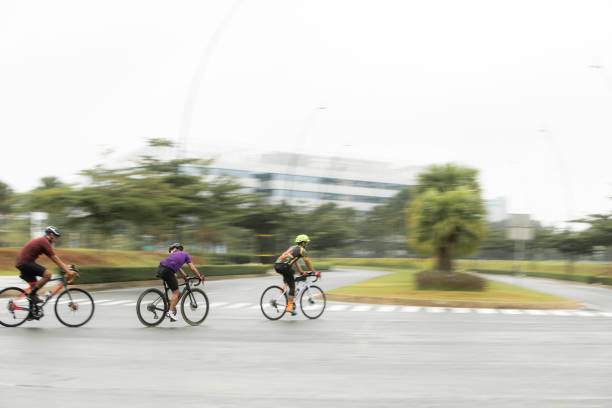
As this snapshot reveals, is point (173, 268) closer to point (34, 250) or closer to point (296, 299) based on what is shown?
point (34, 250)

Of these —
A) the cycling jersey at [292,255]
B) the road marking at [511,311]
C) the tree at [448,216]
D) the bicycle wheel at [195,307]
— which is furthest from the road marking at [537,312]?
the bicycle wheel at [195,307]

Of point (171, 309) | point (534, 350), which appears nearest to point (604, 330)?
point (534, 350)

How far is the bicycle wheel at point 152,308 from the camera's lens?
11680 millimetres

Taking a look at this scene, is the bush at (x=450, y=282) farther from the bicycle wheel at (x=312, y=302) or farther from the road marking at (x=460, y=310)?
the bicycle wheel at (x=312, y=302)

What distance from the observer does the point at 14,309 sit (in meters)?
11.3

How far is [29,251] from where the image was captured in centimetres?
1120

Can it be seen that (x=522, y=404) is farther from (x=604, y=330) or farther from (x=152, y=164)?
(x=152, y=164)

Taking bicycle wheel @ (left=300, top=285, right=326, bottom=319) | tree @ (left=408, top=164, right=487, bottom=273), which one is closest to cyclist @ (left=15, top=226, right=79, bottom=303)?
bicycle wheel @ (left=300, top=285, right=326, bottom=319)

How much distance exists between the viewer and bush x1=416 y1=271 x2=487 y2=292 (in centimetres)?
2322

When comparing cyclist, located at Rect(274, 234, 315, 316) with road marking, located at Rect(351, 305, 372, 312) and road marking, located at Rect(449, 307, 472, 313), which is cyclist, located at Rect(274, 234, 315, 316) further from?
road marking, located at Rect(449, 307, 472, 313)

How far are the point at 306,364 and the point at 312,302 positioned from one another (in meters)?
5.90

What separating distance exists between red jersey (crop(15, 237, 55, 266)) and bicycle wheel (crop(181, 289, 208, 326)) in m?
2.76

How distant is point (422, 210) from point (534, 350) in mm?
15141

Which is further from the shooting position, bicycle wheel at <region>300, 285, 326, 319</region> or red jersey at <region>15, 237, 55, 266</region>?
bicycle wheel at <region>300, 285, 326, 319</region>
